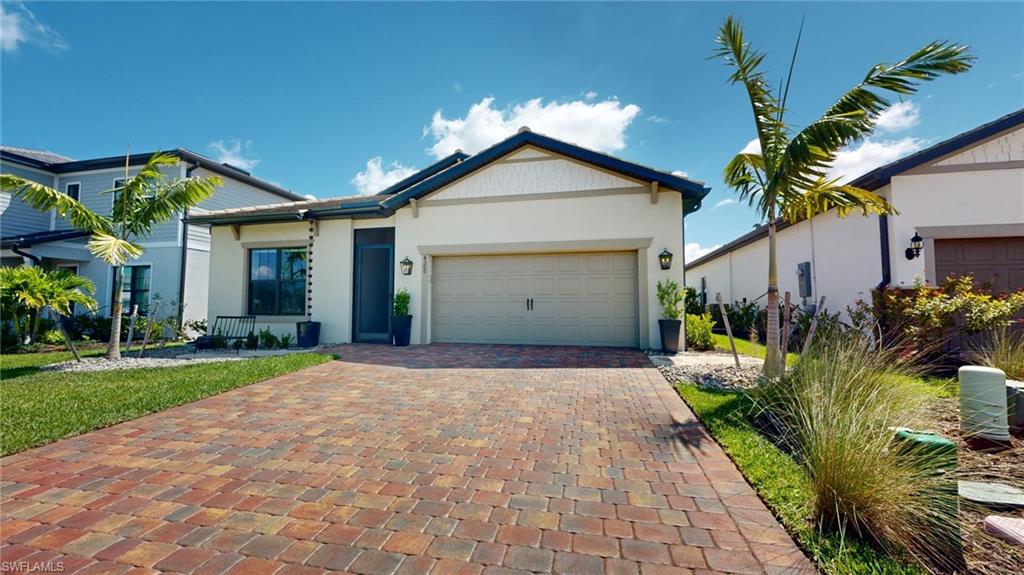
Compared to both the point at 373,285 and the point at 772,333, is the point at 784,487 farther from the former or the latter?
the point at 373,285

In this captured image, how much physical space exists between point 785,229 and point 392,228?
492 inches

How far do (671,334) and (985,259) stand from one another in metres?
6.31

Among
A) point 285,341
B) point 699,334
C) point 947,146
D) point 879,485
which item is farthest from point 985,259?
point 285,341

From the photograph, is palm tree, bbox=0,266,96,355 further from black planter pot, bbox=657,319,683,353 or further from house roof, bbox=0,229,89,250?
black planter pot, bbox=657,319,683,353

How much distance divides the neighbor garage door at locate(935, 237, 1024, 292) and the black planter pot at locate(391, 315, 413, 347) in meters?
11.7

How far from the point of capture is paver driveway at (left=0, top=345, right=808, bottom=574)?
2066 millimetres

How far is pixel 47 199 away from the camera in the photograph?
756 cm

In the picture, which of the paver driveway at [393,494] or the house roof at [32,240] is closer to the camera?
the paver driveway at [393,494]

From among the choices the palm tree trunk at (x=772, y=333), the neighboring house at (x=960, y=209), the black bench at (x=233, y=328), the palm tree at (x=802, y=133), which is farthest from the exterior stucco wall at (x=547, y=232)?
the black bench at (x=233, y=328)

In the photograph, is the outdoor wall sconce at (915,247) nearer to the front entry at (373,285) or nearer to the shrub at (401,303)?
the shrub at (401,303)

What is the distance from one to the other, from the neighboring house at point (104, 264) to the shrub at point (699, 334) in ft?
55.2

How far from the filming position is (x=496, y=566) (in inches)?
77.8

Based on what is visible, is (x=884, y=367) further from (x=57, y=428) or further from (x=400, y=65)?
(x=400, y=65)

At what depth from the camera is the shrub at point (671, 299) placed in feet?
29.5
